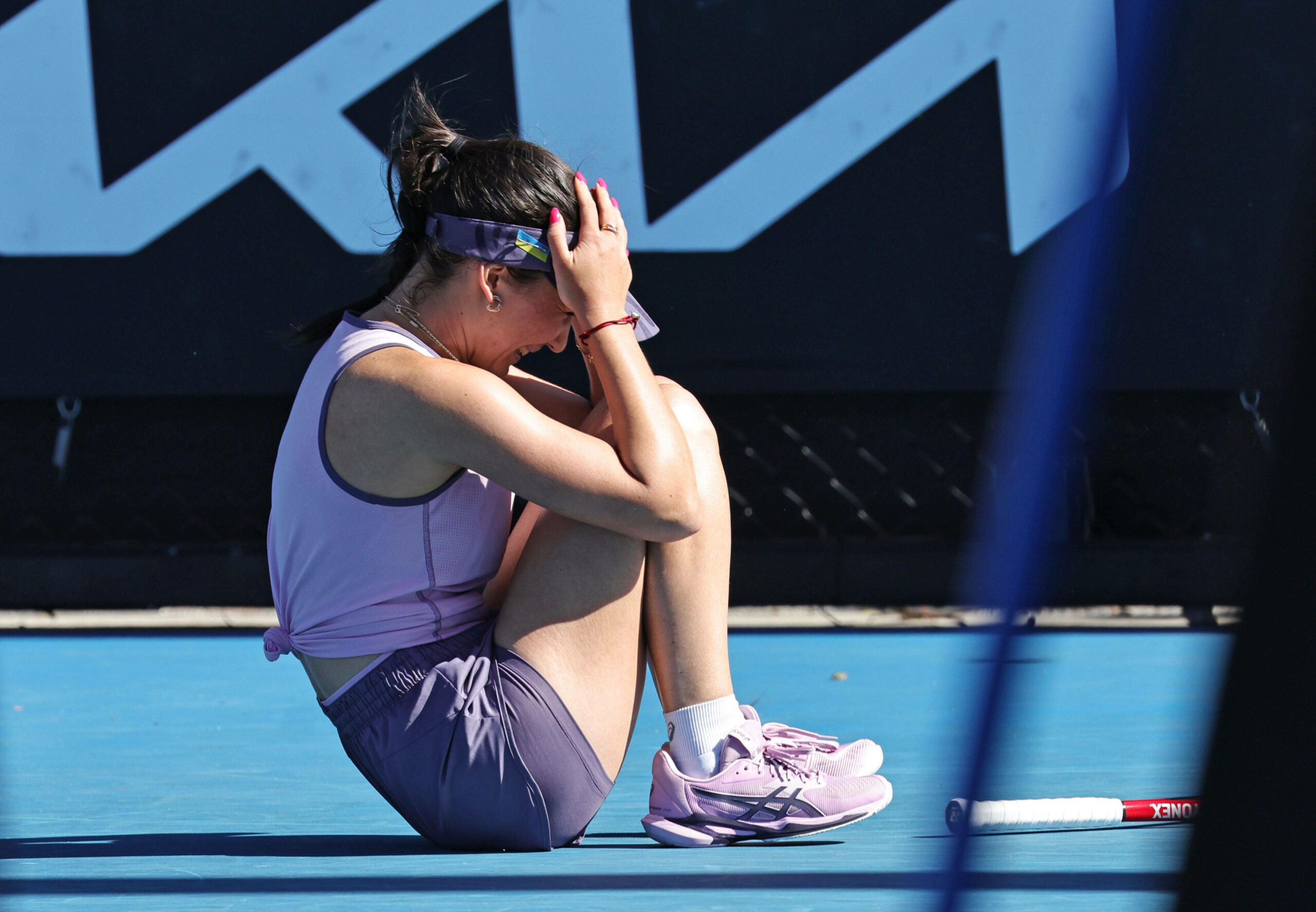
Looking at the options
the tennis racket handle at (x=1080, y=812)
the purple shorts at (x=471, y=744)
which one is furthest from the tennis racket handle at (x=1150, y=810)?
the purple shorts at (x=471, y=744)

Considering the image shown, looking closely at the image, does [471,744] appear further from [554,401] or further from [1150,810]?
[1150,810]

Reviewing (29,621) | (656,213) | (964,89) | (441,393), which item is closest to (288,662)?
(29,621)

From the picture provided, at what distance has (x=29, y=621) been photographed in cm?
418

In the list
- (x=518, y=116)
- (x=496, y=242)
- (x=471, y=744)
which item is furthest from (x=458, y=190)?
(x=518, y=116)

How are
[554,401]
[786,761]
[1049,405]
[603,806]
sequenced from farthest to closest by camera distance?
1. [603,806]
2. [554,401]
3. [786,761]
4. [1049,405]

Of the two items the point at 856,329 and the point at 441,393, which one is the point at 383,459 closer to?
the point at 441,393

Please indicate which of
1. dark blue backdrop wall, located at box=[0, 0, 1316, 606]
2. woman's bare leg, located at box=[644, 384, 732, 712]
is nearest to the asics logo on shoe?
woman's bare leg, located at box=[644, 384, 732, 712]

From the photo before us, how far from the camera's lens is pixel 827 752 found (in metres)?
1.81

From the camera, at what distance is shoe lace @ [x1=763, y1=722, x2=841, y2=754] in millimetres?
1802

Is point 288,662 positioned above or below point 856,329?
below

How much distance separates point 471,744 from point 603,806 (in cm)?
49

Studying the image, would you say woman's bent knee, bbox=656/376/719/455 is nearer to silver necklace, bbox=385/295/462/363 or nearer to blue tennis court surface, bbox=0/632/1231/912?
silver necklace, bbox=385/295/462/363

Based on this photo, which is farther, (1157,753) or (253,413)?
(253,413)

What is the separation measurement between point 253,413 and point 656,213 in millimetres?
1375
